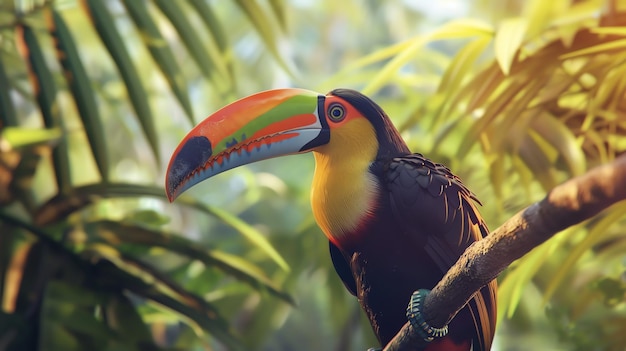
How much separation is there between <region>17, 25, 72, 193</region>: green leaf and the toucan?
1.32 meters

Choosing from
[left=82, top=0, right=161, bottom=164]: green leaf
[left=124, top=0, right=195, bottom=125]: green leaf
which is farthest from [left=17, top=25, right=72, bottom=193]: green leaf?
[left=124, top=0, right=195, bottom=125]: green leaf

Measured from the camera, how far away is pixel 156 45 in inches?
86.9

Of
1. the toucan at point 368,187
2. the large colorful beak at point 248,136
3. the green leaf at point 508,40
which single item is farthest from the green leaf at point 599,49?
the large colorful beak at point 248,136

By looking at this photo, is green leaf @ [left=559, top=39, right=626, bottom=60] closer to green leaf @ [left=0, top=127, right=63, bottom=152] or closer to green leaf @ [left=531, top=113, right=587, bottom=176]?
green leaf @ [left=531, top=113, right=587, bottom=176]

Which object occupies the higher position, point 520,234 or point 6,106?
point 6,106

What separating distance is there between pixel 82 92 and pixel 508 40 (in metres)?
1.16

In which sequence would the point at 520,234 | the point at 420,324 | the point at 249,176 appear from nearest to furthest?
the point at 520,234 < the point at 420,324 < the point at 249,176

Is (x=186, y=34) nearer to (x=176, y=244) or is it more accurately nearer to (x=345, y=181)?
(x=176, y=244)

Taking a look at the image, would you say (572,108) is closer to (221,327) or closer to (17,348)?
(221,327)

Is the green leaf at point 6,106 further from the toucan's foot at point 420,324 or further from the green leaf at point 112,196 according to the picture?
the toucan's foot at point 420,324

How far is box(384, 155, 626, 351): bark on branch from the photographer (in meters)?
0.68

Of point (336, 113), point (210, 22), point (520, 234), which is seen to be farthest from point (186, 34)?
point (520, 234)

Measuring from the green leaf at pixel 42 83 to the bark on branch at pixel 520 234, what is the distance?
1510 millimetres

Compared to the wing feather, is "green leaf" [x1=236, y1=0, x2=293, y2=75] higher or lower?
A: higher
